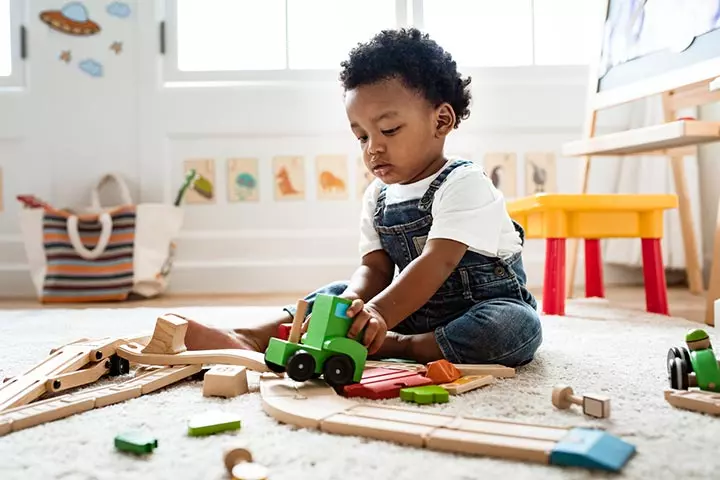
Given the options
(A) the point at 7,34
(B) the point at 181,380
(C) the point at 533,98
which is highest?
(A) the point at 7,34

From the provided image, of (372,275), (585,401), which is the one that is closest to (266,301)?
(372,275)

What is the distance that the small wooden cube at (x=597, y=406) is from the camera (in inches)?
24.3

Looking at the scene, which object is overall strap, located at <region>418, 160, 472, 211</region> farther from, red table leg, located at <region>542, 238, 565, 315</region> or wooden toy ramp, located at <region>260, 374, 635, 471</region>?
red table leg, located at <region>542, 238, 565, 315</region>

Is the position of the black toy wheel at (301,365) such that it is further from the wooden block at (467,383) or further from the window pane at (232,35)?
the window pane at (232,35)

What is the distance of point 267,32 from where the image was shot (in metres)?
2.31

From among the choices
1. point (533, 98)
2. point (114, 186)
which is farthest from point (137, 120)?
point (533, 98)

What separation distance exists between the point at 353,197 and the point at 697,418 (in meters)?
1.69

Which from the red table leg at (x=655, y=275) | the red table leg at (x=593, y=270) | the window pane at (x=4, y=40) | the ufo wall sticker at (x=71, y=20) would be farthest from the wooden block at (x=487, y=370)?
the window pane at (x=4, y=40)

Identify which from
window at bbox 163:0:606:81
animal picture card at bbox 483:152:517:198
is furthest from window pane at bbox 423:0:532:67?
animal picture card at bbox 483:152:517:198

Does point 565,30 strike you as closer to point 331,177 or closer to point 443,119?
point 331,177

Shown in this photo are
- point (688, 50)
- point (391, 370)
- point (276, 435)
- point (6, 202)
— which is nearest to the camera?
point (276, 435)

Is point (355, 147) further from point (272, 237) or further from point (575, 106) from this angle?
point (575, 106)

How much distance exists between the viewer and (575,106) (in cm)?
226

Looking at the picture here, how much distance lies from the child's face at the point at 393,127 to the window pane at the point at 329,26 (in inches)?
55.0
